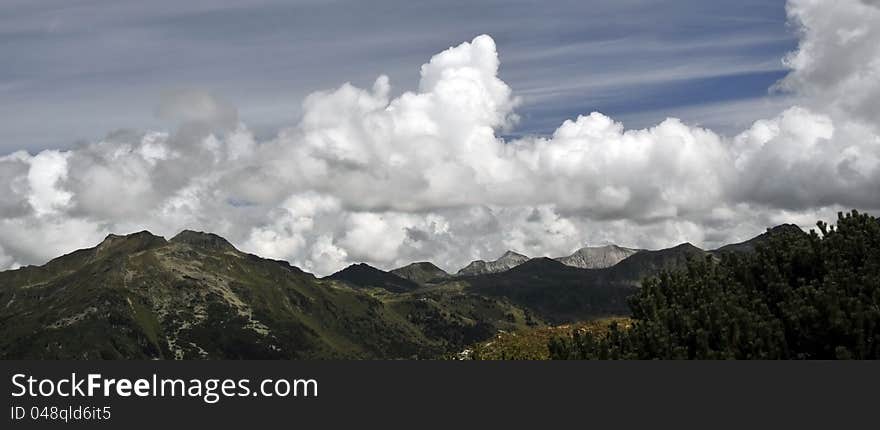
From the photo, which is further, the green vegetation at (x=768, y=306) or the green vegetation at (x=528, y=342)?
the green vegetation at (x=528, y=342)

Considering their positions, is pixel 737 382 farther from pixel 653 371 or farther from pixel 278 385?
pixel 278 385

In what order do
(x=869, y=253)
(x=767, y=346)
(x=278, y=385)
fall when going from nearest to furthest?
1. (x=278, y=385)
2. (x=767, y=346)
3. (x=869, y=253)

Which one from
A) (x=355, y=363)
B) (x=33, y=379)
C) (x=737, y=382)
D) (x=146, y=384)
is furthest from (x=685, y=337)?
(x=33, y=379)

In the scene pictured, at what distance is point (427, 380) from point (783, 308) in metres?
20.3

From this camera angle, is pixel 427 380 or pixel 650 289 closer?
A: pixel 427 380

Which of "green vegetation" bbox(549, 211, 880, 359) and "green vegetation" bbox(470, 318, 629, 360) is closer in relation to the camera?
"green vegetation" bbox(549, 211, 880, 359)

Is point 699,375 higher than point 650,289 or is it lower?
lower

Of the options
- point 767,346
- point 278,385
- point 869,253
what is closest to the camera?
point 278,385

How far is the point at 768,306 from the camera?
4072 centimetres

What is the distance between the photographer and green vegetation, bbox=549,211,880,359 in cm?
3484

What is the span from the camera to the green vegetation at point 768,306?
114 feet

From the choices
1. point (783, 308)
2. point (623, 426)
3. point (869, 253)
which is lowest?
point (623, 426)

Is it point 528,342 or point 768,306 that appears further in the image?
point 528,342

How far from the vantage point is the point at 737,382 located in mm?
26141
